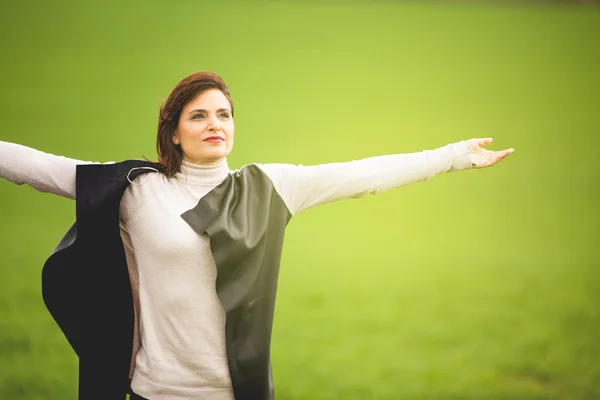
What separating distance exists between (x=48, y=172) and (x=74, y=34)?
3671 millimetres

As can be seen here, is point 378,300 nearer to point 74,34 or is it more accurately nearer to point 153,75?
point 153,75

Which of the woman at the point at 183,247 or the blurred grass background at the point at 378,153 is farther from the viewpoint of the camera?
the blurred grass background at the point at 378,153

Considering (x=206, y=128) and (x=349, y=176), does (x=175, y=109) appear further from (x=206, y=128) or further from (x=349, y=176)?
(x=349, y=176)

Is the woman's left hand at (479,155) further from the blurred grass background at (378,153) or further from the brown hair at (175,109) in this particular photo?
the blurred grass background at (378,153)

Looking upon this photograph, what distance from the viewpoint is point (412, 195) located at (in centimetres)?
468

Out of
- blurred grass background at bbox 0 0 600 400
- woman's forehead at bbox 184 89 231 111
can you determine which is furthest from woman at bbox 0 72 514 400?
blurred grass background at bbox 0 0 600 400

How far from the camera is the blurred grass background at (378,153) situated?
360cm

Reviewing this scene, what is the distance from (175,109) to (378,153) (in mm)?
3111

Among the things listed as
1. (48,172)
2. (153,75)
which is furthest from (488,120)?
(48,172)

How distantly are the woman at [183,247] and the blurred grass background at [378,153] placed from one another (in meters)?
1.74

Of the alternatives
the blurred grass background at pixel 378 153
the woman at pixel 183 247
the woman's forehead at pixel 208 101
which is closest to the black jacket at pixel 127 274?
the woman at pixel 183 247

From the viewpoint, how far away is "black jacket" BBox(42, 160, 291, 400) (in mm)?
1631

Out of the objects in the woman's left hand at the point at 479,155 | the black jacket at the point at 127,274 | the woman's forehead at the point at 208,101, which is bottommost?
the black jacket at the point at 127,274

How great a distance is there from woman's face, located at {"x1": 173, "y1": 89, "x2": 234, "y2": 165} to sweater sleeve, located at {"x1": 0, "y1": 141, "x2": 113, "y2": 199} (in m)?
0.27
